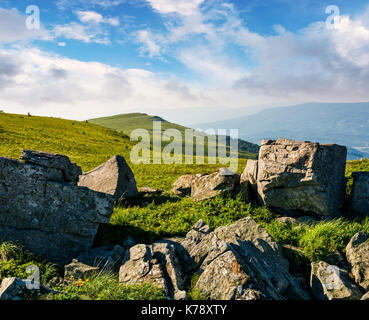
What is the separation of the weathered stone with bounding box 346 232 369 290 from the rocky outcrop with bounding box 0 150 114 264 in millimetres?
10146

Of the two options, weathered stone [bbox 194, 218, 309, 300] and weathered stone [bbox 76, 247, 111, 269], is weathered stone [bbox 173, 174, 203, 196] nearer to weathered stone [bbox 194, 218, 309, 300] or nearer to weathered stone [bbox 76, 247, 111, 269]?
weathered stone [bbox 194, 218, 309, 300]

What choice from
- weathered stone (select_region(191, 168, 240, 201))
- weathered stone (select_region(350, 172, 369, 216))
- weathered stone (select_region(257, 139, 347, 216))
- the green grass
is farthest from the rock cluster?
the green grass

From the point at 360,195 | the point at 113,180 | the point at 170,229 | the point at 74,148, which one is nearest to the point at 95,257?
the point at 170,229

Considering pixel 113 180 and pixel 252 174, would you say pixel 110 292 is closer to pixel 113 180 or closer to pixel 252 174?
pixel 113 180

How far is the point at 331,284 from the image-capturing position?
9.55 metres

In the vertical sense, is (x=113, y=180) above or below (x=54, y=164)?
below

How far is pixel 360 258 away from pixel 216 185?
320 inches

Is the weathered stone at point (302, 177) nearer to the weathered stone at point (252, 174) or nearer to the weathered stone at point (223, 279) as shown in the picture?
the weathered stone at point (252, 174)

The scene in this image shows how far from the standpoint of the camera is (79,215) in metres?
11.4

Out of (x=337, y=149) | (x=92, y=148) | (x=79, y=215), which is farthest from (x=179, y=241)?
(x=92, y=148)

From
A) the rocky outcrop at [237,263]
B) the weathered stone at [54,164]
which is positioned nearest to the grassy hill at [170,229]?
the rocky outcrop at [237,263]

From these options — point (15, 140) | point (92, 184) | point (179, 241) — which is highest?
point (15, 140)
